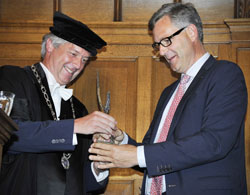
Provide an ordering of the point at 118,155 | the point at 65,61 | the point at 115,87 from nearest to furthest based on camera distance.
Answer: the point at 118,155
the point at 65,61
the point at 115,87

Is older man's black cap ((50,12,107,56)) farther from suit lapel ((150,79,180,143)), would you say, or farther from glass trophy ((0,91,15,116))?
glass trophy ((0,91,15,116))

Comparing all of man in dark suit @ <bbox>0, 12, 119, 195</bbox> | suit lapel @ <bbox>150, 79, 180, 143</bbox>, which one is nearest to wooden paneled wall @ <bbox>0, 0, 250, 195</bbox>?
man in dark suit @ <bbox>0, 12, 119, 195</bbox>

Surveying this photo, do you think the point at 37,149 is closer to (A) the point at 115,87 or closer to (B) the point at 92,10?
(A) the point at 115,87

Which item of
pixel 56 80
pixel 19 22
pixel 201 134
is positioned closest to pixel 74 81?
pixel 56 80

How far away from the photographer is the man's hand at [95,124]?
2.88 meters

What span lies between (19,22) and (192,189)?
2301mm

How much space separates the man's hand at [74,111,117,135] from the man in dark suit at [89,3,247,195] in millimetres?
136

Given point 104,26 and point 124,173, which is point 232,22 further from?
point 124,173

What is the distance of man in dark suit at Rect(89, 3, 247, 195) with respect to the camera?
8.43ft

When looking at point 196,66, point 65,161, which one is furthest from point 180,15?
point 65,161

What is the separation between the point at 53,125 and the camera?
2.87 metres

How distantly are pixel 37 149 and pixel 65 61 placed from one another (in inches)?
33.9

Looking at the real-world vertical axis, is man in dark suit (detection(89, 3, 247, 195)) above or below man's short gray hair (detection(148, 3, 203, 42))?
below

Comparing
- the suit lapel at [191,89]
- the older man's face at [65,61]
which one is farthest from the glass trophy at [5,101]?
the older man's face at [65,61]
